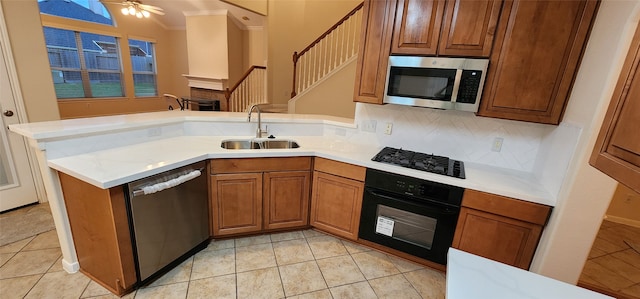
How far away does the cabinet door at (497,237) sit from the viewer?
180cm

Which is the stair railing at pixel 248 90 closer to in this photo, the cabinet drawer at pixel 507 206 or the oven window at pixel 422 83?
the oven window at pixel 422 83

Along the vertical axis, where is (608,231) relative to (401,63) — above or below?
below

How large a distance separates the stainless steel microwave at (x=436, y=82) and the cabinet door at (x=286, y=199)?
1.06 m

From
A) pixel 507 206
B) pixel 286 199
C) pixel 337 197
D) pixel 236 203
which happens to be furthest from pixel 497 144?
pixel 236 203

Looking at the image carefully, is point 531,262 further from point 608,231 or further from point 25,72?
point 25,72

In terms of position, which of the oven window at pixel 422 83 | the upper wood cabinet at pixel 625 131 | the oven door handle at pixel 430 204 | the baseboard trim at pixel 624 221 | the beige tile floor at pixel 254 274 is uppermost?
the oven window at pixel 422 83

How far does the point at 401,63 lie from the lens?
2043 mm

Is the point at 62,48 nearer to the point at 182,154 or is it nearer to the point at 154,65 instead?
the point at 154,65

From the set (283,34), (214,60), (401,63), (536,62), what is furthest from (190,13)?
(536,62)

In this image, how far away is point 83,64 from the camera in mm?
7020

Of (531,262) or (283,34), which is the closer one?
(531,262)

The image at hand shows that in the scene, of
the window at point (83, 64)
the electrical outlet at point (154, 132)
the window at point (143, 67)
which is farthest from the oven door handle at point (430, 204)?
the window at point (143, 67)

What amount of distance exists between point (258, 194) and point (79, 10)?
803 centimetres

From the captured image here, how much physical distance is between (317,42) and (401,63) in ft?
9.90
